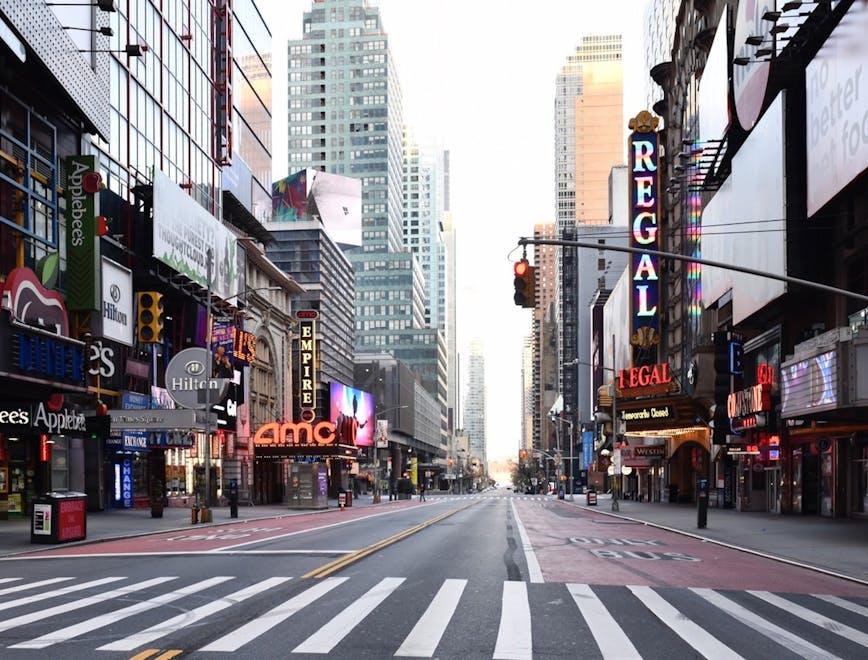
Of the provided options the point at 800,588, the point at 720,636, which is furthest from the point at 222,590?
the point at 800,588

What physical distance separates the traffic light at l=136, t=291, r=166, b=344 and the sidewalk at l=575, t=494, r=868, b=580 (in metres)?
26.2

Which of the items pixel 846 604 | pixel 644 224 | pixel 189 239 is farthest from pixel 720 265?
pixel 644 224

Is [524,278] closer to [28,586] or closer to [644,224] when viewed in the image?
[28,586]

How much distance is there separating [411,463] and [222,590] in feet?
592

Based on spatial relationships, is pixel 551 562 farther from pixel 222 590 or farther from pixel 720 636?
pixel 720 636

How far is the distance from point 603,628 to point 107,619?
626 cm

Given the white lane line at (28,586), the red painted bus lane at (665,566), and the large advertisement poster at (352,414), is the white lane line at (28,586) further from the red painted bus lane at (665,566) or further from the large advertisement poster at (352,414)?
the large advertisement poster at (352,414)

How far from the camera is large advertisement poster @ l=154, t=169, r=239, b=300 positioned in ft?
177

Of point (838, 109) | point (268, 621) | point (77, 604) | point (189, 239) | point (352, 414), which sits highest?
point (838, 109)

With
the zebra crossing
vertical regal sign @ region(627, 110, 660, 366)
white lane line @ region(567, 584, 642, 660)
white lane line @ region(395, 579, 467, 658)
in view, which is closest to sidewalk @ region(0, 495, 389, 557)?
the zebra crossing

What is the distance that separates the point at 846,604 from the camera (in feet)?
51.4

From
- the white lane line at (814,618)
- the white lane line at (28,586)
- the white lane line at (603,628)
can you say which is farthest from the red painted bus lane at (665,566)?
the white lane line at (28,586)

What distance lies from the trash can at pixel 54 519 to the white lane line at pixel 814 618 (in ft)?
61.7

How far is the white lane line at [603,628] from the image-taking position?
10.7 metres
